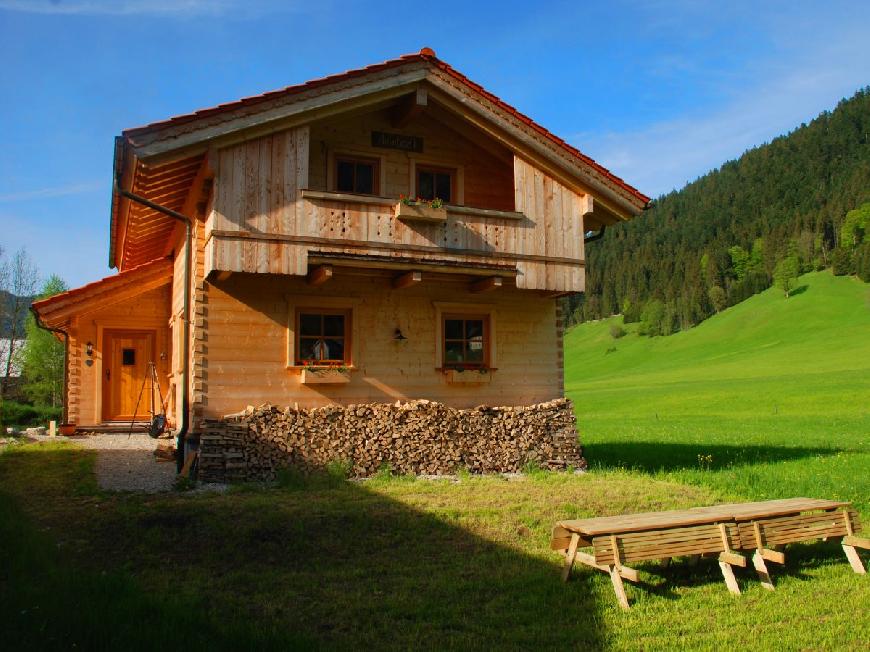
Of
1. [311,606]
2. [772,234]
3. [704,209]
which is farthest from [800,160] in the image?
[311,606]

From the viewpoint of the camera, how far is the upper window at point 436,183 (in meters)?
16.3

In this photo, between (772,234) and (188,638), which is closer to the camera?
(188,638)

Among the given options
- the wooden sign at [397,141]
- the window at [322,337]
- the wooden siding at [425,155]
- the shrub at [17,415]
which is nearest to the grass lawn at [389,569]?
the window at [322,337]

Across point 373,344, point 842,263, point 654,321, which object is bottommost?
point 373,344

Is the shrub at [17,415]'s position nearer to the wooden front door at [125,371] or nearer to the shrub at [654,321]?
the wooden front door at [125,371]

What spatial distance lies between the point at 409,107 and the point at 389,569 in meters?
9.83

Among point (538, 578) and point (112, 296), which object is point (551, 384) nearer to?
point (538, 578)

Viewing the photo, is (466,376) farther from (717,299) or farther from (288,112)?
(717,299)

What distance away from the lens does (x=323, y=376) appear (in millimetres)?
14633

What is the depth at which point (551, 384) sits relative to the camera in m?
17.0

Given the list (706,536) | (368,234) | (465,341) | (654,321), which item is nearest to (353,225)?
(368,234)

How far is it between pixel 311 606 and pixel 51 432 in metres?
17.1

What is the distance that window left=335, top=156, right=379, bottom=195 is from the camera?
15.6m

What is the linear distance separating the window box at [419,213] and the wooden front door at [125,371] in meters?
10.5
